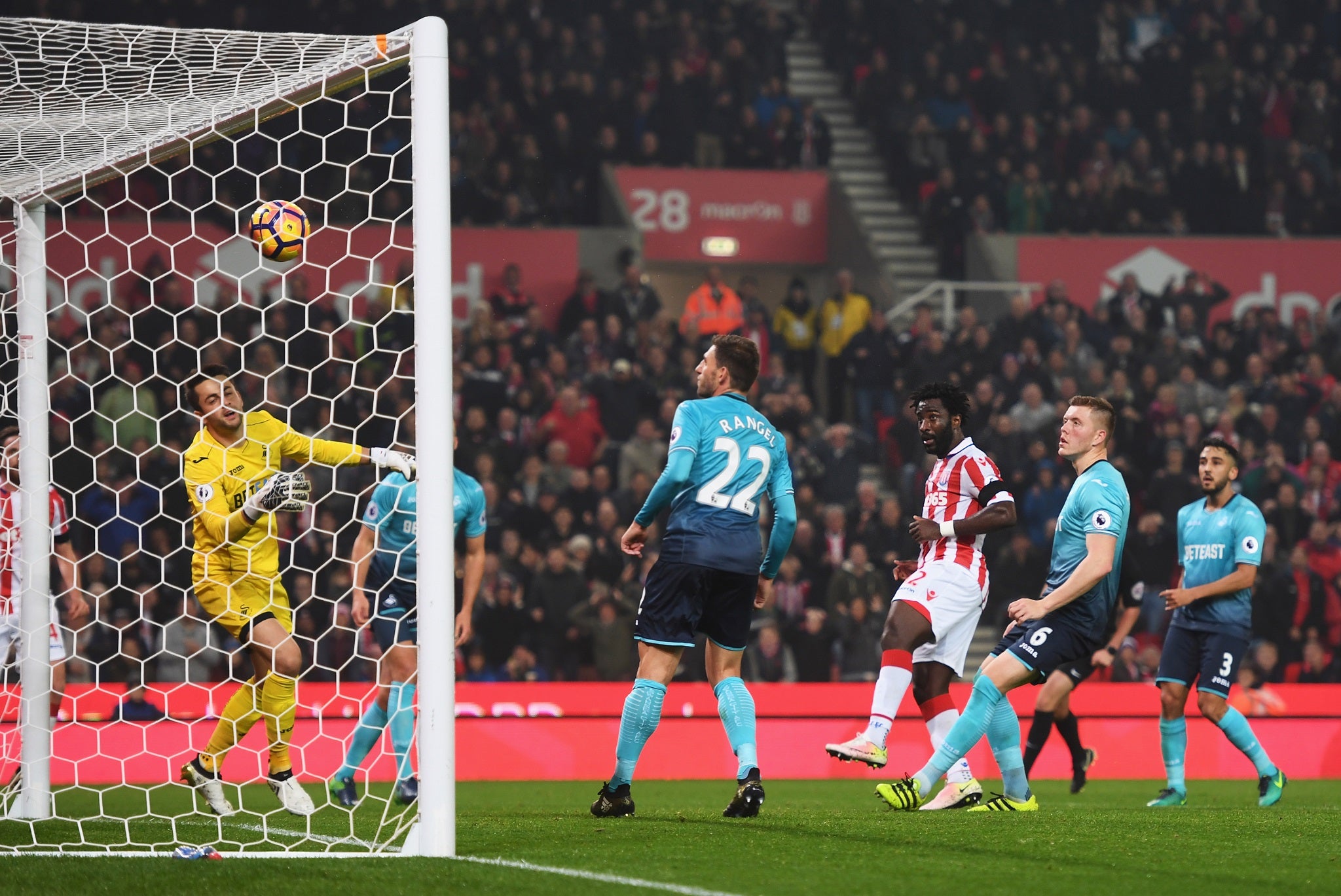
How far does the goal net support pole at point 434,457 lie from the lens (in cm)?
545

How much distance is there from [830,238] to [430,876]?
15.7m

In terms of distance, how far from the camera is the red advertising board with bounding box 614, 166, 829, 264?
19469 millimetres

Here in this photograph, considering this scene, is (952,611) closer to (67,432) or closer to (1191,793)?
(1191,793)

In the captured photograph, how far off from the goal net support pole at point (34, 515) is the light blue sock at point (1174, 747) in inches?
227

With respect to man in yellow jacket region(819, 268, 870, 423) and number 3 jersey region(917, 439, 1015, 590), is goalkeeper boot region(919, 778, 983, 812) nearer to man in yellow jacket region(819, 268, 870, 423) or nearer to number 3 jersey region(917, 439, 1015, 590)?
number 3 jersey region(917, 439, 1015, 590)

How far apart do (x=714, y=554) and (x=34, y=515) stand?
9.56 feet

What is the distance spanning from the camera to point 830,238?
20.0 m

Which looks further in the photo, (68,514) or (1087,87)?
(1087,87)

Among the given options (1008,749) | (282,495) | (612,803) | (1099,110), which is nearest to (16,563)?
(282,495)

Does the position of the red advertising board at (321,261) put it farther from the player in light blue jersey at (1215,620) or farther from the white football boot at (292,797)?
the player in light blue jersey at (1215,620)

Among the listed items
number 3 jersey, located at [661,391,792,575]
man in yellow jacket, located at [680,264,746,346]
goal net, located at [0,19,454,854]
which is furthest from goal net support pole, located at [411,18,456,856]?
man in yellow jacket, located at [680,264,746,346]

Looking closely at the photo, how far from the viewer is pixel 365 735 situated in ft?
28.3

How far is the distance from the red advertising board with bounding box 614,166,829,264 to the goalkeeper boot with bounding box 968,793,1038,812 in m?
12.6

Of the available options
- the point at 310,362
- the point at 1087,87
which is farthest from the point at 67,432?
the point at 1087,87
